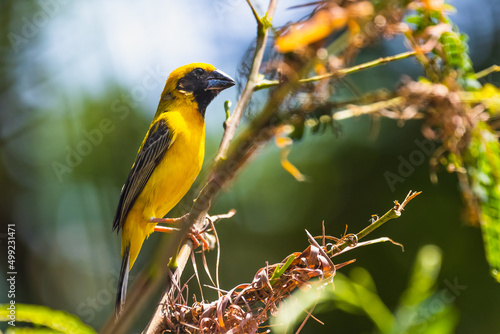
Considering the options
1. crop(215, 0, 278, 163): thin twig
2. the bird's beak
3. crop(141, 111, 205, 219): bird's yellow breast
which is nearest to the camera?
crop(215, 0, 278, 163): thin twig

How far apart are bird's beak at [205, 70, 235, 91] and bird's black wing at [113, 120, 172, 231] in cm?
45

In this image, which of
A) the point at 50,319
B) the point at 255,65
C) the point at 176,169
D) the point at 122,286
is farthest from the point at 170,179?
the point at 50,319

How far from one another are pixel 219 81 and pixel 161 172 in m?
0.80

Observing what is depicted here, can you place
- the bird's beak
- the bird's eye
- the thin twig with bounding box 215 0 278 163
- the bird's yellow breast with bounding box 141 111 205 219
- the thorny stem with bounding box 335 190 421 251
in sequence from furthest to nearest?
the bird's eye < the bird's beak < the bird's yellow breast with bounding box 141 111 205 219 < the thin twig with bounding box 215 0 278 163 < the thorny stem with bounding box 335 190 421 251

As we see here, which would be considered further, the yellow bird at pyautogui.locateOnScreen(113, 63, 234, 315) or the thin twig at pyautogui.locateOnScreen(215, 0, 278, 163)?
the yellow bird at pyautogui.locateOnScreen(113, 63, 234, 315)

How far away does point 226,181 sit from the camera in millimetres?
757

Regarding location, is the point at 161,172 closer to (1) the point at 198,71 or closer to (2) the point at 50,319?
(1) the point at 198,71

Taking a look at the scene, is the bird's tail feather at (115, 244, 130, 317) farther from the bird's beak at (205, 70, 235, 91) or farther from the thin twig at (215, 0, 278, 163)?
the thin twig at (215, 0, 278, 163)

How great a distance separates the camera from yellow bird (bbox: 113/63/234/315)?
3.37 m

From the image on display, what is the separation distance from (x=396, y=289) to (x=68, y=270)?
3193 millimetres

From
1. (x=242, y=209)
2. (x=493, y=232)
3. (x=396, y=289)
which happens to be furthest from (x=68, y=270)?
(x=493, y=232)

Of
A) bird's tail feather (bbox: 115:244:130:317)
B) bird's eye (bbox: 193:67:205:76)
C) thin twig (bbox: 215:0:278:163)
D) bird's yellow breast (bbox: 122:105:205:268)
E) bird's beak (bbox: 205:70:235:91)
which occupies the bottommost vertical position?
bird's tail feather (bbox: 115:244:130:317)

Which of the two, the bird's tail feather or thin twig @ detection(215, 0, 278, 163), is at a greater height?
thin twig @ detection(215, 0, 278, 163)

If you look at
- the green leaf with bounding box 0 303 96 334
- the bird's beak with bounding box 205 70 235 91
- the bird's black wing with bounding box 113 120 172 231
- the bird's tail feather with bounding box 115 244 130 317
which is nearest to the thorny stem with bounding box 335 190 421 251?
the green leaf with bounding box 0 303 96 334
